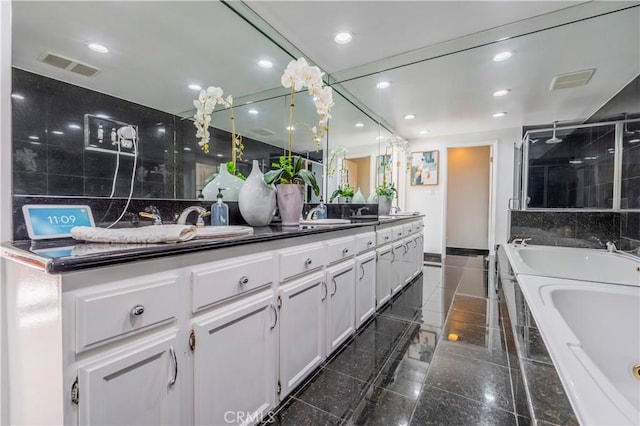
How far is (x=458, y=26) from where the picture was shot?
2.21 m

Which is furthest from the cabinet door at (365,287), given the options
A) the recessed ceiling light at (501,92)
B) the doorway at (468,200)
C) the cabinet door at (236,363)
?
the doorway at (468,200)

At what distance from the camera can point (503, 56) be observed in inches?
102

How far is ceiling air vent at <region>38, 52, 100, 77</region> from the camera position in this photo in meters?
1.07

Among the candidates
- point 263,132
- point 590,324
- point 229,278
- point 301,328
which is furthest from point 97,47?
point 590,324

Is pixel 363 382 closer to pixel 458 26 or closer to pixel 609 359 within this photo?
pixel 609 359

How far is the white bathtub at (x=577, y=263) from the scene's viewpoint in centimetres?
220

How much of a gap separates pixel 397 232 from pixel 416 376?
4.90 feet

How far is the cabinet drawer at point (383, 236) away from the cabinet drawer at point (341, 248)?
528mm

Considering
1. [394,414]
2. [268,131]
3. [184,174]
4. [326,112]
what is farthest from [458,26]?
[394,414]

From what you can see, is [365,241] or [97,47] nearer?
[97,47]

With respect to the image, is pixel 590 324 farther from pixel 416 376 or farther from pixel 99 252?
pixel 99 252

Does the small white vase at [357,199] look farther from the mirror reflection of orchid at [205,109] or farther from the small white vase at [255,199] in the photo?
the mirror reflection of orchid at [205,109]

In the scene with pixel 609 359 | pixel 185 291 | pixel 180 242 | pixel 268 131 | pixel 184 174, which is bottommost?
pixel 609 359

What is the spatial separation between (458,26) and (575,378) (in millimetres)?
2480
